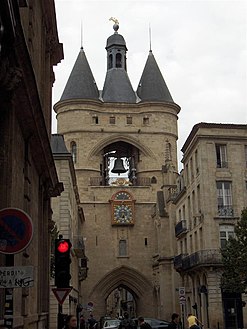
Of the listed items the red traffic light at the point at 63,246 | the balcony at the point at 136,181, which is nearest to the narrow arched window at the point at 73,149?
the balcony at the point at 136,181

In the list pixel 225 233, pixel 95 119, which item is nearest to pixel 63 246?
pixel 225 233

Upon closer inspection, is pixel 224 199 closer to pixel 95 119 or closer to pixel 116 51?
pixel 95 119

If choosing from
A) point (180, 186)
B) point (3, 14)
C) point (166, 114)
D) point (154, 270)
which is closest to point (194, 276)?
point (180, 186)

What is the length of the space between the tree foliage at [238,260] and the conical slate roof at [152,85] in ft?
98.6

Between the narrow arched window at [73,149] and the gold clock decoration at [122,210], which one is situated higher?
the narrow arched window at [73,149]

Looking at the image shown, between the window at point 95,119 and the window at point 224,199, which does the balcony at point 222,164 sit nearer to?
the window at point 224,199

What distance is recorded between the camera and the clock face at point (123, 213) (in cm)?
5225

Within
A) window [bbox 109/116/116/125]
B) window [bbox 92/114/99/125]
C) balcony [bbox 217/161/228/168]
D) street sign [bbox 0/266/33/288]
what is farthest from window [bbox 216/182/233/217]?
street sign [bbox 0/266/33/288]

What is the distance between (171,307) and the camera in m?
47.0

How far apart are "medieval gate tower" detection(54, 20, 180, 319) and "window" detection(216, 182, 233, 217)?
1232 cm

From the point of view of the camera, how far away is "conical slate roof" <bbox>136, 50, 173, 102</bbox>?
5728cm

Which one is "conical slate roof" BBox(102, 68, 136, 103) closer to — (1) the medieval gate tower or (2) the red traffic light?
(1) the medieval gate tower

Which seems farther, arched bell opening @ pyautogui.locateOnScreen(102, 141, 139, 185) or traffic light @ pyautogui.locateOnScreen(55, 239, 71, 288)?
arched bell opening @ pyautogui.locateOnScreen(102, 141, 139, 185)

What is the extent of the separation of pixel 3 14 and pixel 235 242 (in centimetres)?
2322
